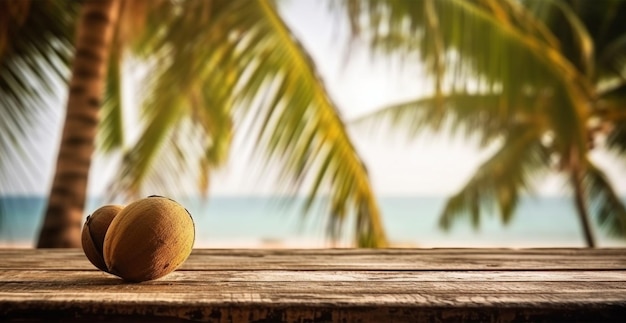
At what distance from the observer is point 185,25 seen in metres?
2.58

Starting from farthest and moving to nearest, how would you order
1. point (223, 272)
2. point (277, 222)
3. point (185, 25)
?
point (277, 222) < point (185, 25) < point (223, 272)

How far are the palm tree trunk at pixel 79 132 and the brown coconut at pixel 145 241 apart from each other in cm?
167

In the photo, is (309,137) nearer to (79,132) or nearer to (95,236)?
(79,132)

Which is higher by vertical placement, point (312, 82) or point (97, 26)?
point (97, 26)

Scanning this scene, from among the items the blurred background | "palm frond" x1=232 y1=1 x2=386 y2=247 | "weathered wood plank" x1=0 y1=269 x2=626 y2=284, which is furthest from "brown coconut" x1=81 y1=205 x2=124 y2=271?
"palm frond" x1=232 y1=1 x2=386 y2=247

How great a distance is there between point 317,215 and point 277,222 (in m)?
22.8

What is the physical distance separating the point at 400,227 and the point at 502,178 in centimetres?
1937

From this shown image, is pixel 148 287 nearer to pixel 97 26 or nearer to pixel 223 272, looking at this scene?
pixel 223 272

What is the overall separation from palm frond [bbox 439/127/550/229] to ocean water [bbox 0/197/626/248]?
7971 millimetres

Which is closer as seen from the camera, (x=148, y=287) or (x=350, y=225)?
(x=148, y=287)

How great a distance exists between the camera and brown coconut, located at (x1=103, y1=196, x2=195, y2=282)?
639mm

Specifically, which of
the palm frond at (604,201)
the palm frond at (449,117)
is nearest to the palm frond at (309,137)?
the palm frond at (449,117)

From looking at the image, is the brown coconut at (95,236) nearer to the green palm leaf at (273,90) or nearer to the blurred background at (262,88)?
the blurred background at (262,88)

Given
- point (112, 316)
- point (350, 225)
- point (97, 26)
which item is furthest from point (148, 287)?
point (97, 26)
